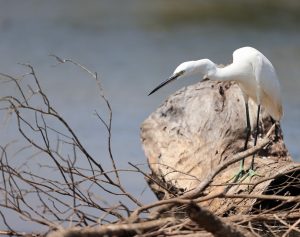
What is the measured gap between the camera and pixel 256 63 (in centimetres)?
612

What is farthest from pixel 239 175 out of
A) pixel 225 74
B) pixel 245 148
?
pixel 225 74

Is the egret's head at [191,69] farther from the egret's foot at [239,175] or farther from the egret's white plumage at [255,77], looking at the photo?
the egret's foot at [239,175]

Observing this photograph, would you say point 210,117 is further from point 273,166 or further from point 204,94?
point 273,166

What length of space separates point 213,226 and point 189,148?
3.43 metres

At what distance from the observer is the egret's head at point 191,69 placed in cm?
527

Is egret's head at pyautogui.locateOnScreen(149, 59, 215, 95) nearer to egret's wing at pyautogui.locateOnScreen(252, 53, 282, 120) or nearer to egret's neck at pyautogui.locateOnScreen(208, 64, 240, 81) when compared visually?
egret's neck at pyautogui.locateOnScreen(208, 64, 240, 81)

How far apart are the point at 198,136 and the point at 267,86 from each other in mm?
716

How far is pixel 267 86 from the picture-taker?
246 inches

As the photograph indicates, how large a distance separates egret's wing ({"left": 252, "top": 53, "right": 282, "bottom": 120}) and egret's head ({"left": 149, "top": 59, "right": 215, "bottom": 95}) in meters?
0.61

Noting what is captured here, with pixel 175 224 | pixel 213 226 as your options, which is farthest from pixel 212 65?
pixel 213 226

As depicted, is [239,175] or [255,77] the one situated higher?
[255,77]

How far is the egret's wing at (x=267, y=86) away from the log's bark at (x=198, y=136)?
159 mm

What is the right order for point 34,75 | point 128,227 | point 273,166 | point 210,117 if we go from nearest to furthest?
1. point 128,227
2. point 34,75
3. point 273,166
4. point 210,117

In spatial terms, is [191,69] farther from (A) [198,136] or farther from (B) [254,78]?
(B) [254,78]
